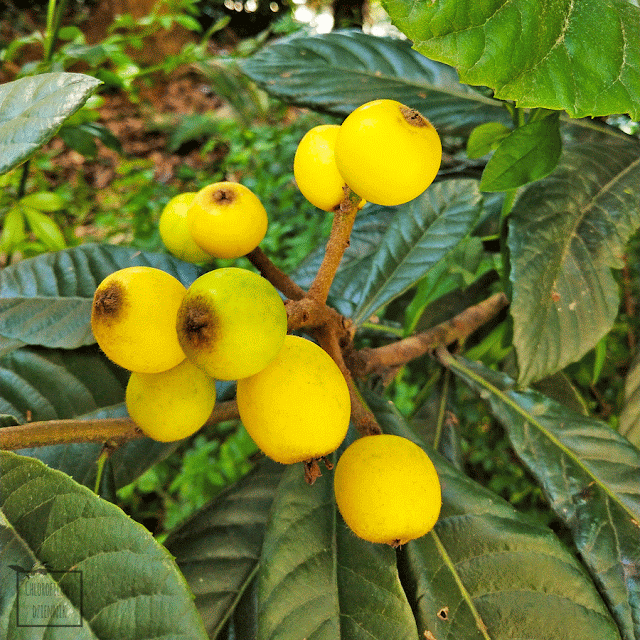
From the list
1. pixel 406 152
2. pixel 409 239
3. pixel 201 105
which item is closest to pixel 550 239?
pixel 409 239

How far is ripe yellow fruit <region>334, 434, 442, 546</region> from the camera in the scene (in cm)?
51

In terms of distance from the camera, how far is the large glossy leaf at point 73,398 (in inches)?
30.3

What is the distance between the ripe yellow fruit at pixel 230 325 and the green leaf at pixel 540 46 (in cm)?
29

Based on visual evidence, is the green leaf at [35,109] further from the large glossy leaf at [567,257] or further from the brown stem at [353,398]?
the large glossy leaf at [567,257]

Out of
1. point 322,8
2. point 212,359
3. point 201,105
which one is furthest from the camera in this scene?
point 201,105

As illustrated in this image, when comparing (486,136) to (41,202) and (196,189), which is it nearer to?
(41,202)

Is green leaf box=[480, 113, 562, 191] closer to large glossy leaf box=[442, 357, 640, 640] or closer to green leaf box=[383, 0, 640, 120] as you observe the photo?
green leaf box=[383, 0, 640, 120]

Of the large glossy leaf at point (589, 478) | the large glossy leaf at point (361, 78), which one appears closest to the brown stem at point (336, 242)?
the large glossy leaf at point (589, 478)

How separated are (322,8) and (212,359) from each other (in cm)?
447

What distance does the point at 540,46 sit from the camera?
492 millimetres

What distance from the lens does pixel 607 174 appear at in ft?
3.05

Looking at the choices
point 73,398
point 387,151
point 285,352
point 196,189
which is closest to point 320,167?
point 387,151

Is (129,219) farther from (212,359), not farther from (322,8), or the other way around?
(322,8)

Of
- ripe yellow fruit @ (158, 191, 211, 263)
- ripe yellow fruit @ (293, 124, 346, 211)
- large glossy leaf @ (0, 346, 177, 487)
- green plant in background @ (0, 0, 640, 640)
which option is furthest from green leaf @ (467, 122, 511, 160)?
large glossy leaf @ (0, 346, 177, 487)
